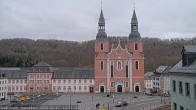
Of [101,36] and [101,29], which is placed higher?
[101,29]

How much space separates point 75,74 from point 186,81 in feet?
200

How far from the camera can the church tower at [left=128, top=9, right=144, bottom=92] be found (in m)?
75.3

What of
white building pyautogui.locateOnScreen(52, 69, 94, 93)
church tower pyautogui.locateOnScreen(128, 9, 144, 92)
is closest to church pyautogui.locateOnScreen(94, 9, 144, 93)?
church tower pyautogui.locateOnScreen(128, 9, 144, 92)

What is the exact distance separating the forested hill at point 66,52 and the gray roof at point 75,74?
28.2m

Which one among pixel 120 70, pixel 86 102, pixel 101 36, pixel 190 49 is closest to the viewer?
pixel 190 49

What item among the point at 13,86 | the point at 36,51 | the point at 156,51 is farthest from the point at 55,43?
the point at 13,86

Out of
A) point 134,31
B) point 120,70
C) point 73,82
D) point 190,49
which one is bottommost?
point 73,82

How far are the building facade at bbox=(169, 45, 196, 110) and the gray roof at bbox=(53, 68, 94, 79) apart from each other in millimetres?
56167

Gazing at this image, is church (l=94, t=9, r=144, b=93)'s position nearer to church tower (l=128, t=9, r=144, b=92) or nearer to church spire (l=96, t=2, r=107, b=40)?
church tower (l=128, t=9, r=144, b=92)

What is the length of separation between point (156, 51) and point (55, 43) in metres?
60.1

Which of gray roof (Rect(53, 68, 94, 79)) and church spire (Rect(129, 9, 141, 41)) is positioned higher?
church spire (Rect(129, 9, 141, 41))

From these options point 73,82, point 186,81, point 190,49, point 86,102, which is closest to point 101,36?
point 73,82

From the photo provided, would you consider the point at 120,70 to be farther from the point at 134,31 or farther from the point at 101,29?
the point at 101,29

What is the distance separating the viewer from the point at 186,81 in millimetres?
18641
